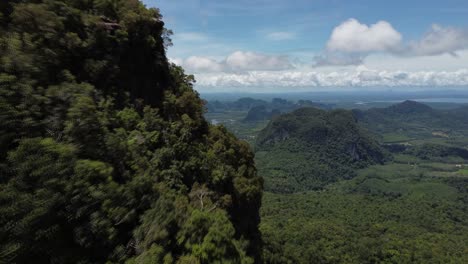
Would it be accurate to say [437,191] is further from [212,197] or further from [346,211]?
[212,197]

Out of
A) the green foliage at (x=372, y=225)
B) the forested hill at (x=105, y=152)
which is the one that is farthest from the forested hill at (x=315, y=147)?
the forested hill at (x=105, y=152)

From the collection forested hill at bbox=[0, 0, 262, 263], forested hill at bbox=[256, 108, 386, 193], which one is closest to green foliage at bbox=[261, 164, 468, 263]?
forested hill at bbox=[0, 0, 262, 263]

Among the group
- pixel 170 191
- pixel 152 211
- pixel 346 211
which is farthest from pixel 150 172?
pixel 346 211

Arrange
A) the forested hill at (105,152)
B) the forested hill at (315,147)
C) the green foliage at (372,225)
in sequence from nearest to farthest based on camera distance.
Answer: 1. the forested hill at (105,152)
2. the green foliage at (372,225)
3. the forested hill at (315,147)

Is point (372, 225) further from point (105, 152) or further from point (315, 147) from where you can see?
point (315, 147)

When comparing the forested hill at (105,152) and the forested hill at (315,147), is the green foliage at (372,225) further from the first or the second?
the forested hill at (315,147)
